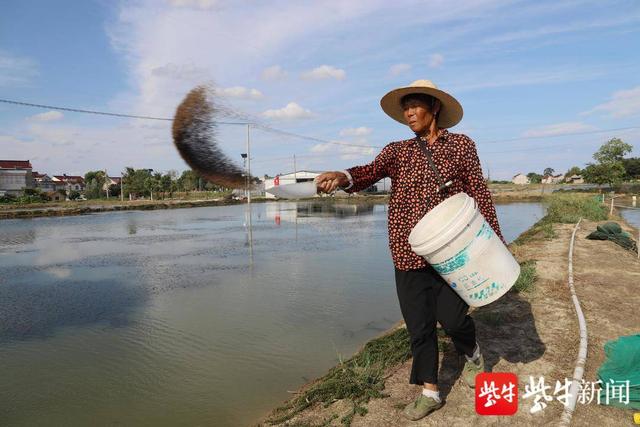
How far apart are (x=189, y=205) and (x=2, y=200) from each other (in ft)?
57.2

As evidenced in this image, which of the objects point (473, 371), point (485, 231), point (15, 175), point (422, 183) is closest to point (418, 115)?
point (422, 183)

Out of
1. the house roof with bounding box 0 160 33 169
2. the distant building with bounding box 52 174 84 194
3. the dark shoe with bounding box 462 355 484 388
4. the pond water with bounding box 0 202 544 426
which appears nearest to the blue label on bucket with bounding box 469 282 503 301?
the dark shoe with bounding box 462 355 484 388

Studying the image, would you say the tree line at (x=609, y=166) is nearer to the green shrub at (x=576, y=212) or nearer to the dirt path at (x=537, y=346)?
the green shrub at (x=576, y=212)

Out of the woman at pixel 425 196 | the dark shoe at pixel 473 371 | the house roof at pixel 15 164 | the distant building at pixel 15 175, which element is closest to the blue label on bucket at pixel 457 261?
the woman at pixel 425 196

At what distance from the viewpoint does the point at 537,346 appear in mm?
3393

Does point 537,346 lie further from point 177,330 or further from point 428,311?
point 177,330

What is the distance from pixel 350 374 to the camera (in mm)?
3242

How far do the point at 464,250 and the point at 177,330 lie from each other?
475 centimetres

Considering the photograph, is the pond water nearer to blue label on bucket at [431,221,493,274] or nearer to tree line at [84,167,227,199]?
blue label on bucket at [431,221,493,274]

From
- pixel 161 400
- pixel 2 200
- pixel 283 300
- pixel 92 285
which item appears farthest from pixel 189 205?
pixel 161 400

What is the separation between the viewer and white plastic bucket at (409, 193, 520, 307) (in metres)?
2.14

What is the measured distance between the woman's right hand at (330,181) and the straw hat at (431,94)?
523 mm

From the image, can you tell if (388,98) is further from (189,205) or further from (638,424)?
(189,205)

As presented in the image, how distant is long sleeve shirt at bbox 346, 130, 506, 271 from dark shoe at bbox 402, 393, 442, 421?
2.43 ft
